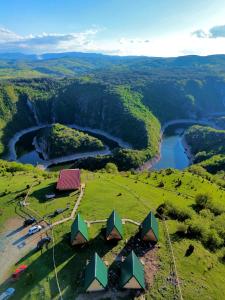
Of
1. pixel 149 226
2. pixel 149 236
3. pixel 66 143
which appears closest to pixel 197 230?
pixel 149 236

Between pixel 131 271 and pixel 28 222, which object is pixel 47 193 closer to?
pixel 28 222

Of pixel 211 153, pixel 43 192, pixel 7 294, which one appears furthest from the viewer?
pixel 211 153

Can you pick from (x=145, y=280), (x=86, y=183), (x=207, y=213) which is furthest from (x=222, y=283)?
(x=86, y=183)

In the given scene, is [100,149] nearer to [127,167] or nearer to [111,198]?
[127,167]

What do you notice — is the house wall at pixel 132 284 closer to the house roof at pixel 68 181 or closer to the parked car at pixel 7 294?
the parked car at pixel 7 294

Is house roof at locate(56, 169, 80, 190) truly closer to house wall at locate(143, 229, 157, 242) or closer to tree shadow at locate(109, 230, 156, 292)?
tree shadow at locate(109, 230, 156, 292)

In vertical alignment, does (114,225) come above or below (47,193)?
above
